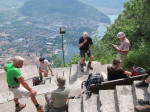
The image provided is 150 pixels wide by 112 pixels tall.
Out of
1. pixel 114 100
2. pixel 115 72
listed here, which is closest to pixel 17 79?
pixel 114 100

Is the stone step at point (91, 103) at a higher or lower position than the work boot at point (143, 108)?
lower

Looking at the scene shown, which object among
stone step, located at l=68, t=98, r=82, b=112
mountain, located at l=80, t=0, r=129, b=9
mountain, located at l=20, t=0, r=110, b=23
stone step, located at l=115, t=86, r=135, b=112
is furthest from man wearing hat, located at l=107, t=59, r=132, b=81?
mountain, located at l=80, t=0, r=129, b=9

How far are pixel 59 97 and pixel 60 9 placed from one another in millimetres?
136521

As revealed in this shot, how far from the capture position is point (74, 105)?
4.26 metres

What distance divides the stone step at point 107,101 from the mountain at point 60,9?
112 m

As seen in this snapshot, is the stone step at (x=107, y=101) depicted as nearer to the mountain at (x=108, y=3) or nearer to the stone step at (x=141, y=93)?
the stone step at (x=141, y=93)

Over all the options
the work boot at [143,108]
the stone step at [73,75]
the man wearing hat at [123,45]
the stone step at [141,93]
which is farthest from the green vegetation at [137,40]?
the work boot at [143,108]

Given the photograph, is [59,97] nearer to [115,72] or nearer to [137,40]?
[115,72]

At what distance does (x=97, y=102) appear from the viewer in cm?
417

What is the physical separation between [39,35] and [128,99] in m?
76.5

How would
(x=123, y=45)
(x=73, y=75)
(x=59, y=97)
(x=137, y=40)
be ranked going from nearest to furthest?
(x=59, y=97)
(x=123, y=45)
(x=73, y=75)
(x=137, y=40)

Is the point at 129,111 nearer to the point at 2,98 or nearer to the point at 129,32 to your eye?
the point at 2,98

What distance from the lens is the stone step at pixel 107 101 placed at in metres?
3.72

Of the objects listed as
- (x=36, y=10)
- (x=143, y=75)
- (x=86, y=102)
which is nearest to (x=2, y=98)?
(x=86, y=102)
